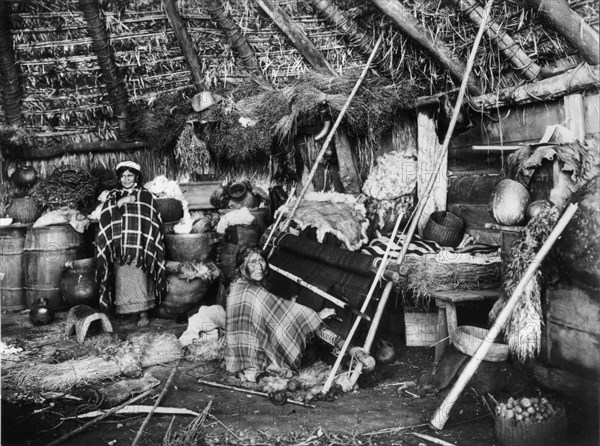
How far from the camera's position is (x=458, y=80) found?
19.0ft

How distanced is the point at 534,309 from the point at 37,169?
24.1 feet

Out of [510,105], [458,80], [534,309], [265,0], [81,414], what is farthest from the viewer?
[265,0]

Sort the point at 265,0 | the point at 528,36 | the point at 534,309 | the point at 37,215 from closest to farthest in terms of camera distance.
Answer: the point at 534,309 → the point at 528,36 → the point at 265,0 → the point at 37,215

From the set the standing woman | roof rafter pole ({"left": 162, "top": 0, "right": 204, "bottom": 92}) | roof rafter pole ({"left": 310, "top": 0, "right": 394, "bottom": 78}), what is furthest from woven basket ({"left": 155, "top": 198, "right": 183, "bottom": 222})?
roof rafter pole ({"left": 310, "top": 0, "right": 394, "bottom": 78})

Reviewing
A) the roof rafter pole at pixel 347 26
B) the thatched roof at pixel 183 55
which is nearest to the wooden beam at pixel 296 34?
the thatched roof at pixel 183 55

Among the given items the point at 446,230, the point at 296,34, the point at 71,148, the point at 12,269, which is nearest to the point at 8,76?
the point at 71,148

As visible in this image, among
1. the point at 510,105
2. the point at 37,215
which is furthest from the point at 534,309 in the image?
the point at 37,215

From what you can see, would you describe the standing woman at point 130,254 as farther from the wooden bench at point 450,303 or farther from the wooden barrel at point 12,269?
the wooden bench at point 450,303

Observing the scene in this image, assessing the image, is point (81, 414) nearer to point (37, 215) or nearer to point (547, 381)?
point (547, 381)

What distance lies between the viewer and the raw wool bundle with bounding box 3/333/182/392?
189 inches

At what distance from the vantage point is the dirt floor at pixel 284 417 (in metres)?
3.62

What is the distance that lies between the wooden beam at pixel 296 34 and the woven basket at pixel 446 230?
222 cm

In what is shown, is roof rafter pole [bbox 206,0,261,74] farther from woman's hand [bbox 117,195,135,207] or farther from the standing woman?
woman's hand [bbox 117,195,135,207]

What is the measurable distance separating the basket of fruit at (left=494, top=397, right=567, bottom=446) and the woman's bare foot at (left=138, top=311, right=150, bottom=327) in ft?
14.9
